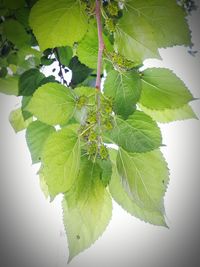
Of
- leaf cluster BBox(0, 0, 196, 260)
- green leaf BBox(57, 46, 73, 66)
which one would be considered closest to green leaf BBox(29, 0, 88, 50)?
leaf cluster BBox(0, 0, 196, 260)

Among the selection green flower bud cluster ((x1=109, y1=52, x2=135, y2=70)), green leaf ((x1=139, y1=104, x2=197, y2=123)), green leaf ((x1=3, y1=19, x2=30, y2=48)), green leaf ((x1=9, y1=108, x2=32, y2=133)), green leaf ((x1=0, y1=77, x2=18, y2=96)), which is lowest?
green leaf ((x1=9, y1=108, x2=32, y2=133))

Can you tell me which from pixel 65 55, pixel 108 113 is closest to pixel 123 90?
pixel 108 113

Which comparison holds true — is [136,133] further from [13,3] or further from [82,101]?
[13,3]

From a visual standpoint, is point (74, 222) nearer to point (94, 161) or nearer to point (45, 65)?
point (94, 161)

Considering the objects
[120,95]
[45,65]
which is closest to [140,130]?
[120,95]

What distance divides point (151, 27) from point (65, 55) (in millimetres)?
128

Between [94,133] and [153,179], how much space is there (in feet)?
0.19

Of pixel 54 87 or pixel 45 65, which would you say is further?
pixel 45 65

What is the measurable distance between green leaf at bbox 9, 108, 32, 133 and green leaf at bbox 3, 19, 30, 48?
10 centimetres

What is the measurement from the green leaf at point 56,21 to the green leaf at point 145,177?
10 centimetres

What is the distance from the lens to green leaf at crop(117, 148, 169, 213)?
0.76 ft

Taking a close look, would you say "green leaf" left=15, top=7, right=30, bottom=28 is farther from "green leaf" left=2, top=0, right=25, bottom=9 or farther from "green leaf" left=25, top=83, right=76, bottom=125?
"green leaf" left=25, top=83, right=76, bottom=125

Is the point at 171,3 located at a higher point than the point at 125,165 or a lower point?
higher

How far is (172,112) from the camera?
28 cm
